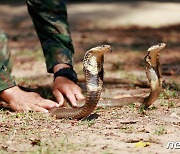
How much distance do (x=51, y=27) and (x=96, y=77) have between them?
1392mm

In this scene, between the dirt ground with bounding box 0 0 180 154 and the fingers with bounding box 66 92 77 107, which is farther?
the fingers with bounding box 66 92 77 107

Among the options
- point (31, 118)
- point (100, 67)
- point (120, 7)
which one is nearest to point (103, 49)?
point (100, 67)

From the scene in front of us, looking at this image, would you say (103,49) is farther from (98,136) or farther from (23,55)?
(23,55)

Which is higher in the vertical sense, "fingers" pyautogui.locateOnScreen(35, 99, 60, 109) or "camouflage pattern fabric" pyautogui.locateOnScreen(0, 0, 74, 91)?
"camouflage pattern fabric" pyautogui.locateOnScreen(0, 0, 74, 91)

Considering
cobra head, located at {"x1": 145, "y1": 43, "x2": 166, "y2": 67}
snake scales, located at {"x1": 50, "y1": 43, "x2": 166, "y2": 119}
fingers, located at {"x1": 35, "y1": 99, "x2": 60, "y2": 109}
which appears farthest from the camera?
fingers, located at {"x1": 35, "y1": 99, "x2": 60, "y2": 109}

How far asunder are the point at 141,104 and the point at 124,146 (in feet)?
3.28

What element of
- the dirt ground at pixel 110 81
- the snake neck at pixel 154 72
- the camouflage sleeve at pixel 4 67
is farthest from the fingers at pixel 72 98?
the snake neck at pixel 154 72

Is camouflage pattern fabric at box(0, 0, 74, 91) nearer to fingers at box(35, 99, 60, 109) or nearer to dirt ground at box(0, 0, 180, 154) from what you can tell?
dirt ground at box(0, 0, 180, 154)

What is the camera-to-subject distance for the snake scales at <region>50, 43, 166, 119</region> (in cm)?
367

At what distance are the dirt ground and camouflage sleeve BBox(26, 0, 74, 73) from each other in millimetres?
383

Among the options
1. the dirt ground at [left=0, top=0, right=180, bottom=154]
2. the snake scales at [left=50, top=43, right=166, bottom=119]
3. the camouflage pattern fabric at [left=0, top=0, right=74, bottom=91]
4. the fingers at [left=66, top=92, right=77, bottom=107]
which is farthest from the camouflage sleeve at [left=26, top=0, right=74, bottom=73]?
the snake scales at [left=50, top=43, right=166, bottom=119]

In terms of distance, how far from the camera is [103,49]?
360 cm

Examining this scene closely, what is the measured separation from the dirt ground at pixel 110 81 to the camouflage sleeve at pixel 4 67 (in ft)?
0.66

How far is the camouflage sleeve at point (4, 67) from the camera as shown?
443 cm
